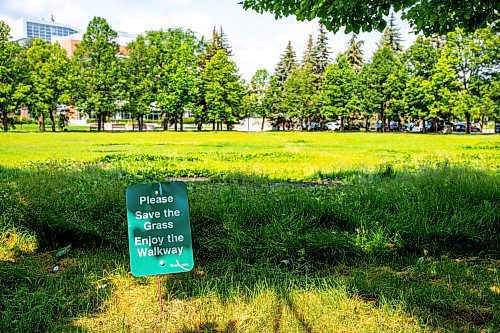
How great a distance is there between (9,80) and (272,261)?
49.5m

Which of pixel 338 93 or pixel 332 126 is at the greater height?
pixel 338 93

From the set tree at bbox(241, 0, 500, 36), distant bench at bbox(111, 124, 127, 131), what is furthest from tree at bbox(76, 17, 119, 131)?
tree at bbox(241, 0, 500, 36)

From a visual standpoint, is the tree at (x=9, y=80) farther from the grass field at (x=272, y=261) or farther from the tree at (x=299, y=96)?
the grass field at (x=272, y=261)

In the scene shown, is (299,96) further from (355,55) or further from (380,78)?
(355,55)

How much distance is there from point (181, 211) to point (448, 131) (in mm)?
55201

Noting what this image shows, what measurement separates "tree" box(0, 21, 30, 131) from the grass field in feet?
143

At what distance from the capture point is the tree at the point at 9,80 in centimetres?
4528

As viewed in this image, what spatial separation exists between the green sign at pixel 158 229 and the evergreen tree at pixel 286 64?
7182cm

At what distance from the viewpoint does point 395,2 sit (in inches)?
257

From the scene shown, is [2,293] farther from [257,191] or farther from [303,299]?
[257,191]

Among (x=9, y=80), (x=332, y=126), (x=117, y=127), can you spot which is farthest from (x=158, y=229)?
(x=332, y=126)

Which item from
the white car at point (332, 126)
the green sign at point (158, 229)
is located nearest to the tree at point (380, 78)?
the white car at point (332, 126)

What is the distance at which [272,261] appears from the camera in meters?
5.16

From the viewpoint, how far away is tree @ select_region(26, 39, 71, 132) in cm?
4809
